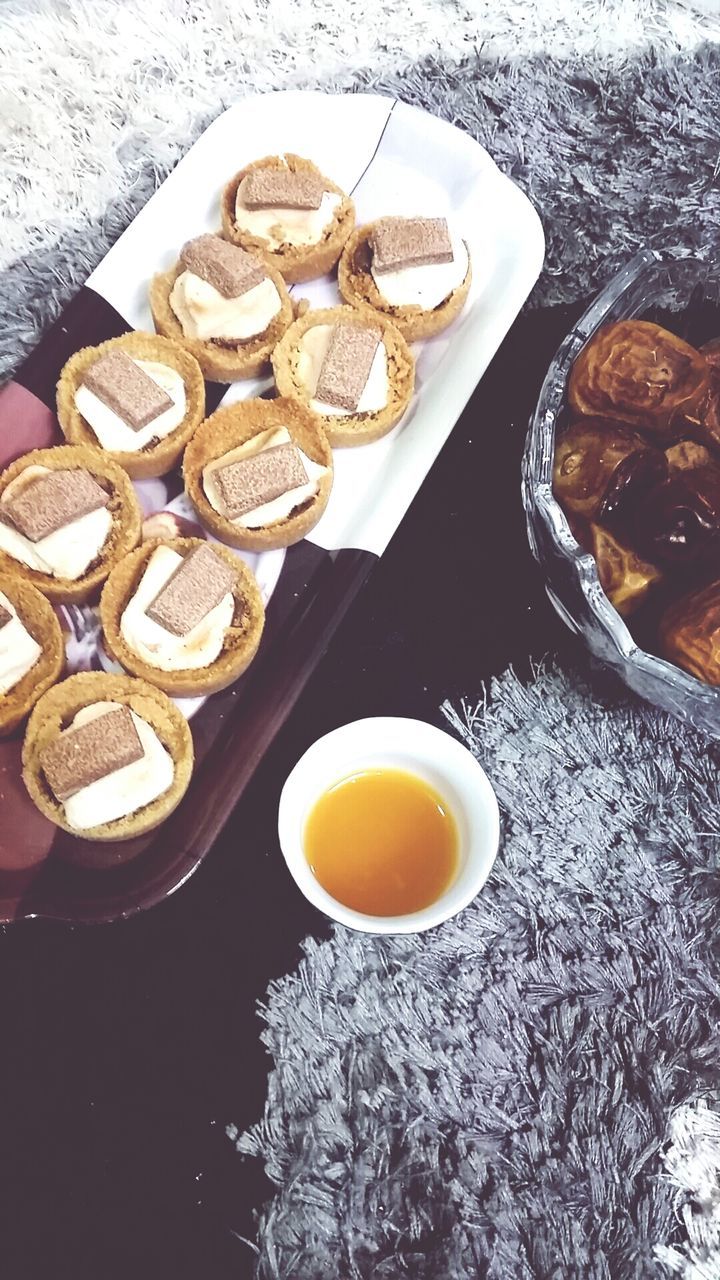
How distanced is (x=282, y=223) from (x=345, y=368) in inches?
13.0

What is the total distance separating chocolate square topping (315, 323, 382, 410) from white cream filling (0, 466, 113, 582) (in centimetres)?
44

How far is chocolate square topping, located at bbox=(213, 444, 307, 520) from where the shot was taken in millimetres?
1707

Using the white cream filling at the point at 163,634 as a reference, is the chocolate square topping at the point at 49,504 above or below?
above

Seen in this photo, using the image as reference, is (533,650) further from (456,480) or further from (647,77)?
(647,77)

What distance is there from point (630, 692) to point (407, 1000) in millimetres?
616

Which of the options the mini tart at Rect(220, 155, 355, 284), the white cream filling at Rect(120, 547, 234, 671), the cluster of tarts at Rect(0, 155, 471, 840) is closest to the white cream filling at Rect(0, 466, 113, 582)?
the cluster of tarts at Rect(0, 155, 471, 840)

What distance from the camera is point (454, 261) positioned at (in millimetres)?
1866

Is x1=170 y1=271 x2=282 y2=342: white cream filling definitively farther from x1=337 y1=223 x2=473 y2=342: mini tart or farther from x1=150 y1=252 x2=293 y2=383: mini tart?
x1=337 y1=223 x2=473 y2=342: mini tart

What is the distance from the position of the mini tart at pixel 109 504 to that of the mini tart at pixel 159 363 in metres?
0.03

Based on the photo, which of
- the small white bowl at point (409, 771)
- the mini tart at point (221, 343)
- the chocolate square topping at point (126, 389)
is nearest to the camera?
the small white bowl at point (409, 771)

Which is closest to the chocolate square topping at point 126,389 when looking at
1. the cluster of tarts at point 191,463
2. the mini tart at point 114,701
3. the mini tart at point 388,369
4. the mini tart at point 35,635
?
the cluster of tarts at point 191,463

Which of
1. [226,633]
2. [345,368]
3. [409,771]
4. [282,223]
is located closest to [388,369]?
[345,368]

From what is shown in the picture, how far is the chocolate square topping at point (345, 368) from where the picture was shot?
5.85 feet

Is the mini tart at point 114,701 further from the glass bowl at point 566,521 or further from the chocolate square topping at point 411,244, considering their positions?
the chocolate square topping at point 411,244
